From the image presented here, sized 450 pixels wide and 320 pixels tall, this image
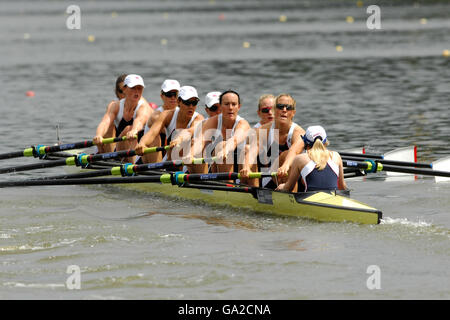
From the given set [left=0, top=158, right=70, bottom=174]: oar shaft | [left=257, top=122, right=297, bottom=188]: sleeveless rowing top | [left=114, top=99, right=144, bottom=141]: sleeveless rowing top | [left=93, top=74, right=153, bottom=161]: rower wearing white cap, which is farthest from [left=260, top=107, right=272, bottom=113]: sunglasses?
[left=0, top=158, right=70, bottom=174]: oar shaft

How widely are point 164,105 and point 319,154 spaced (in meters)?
4.26

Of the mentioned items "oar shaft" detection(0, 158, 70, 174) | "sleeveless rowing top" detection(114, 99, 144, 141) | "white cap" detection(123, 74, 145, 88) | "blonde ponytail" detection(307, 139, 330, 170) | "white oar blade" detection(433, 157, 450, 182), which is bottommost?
"white oar blade" detection(433, 157, 450, 182)

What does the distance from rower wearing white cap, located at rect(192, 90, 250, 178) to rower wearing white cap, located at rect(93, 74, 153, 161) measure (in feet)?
5.85

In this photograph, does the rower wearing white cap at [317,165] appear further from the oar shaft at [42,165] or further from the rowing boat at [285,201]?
the oar shaft at [42,165]

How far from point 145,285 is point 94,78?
79.1ft

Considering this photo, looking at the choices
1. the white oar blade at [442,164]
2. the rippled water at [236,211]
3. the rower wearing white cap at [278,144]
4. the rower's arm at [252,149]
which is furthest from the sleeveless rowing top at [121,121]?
the white oar blade at [442,164]

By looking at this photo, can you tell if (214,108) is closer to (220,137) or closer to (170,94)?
(220,137)

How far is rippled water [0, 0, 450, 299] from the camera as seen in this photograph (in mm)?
8609

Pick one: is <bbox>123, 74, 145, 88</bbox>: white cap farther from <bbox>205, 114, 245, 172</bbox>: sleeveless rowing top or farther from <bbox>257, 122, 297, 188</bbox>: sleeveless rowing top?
<bbox>257, 122, 297, 188</bbox>: sleeveless rowing top

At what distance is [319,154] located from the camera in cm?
1028

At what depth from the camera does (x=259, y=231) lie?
1060 centimetres

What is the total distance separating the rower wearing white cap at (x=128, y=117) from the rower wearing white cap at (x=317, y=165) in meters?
4.29

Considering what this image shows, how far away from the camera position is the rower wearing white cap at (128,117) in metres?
14.2

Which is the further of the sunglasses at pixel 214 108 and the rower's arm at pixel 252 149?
the sunglasses at pixel 214 108
